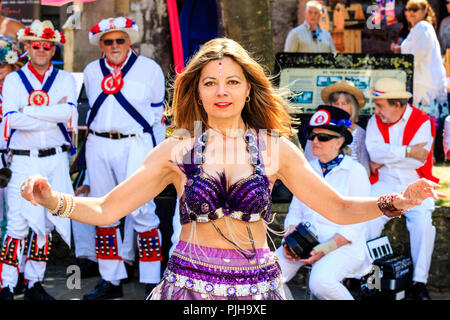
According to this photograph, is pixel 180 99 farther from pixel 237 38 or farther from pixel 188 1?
pixel 188 1

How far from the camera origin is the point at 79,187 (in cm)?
633

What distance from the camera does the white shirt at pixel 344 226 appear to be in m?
5.21

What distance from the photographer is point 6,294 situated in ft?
18.7

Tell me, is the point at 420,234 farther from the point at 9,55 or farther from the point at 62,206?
the point at 9,55

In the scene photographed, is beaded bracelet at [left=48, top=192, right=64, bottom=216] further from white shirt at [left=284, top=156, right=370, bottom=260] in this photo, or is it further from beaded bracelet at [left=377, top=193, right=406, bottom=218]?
white shirt at [left=284, top=156, right=370, bottom=260]

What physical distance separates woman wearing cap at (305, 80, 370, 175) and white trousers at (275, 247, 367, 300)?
139cm

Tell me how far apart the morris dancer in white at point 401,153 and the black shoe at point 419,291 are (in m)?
0.14

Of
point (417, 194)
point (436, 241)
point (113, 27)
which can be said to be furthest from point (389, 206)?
point (113, 27)

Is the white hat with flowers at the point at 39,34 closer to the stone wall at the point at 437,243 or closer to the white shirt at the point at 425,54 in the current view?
the stone wall at the point at 437,243

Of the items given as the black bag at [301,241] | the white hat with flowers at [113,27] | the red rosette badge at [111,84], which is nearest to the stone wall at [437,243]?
the black bag at [301,241]

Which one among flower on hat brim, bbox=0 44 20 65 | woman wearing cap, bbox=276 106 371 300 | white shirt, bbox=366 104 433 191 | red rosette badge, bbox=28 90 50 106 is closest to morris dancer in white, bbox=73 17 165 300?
red rosette badge, bbox=28 90 50 106

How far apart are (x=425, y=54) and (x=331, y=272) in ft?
13.4

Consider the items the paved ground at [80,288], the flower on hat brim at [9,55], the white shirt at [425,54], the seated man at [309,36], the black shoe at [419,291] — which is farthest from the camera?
the seated man at [309,36]

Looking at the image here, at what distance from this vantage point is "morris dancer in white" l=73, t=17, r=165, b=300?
6020 mm
